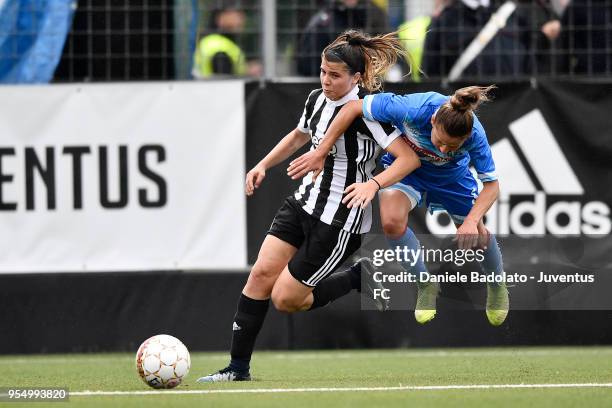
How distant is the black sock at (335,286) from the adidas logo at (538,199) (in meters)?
1.70

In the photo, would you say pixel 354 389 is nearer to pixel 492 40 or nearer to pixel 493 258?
pixel 493 258

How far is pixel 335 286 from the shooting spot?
25.8ft

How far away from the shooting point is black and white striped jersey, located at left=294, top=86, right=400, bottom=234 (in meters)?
7.23

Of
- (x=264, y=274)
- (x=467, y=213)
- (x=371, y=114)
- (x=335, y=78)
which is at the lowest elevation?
(x=264, y=274)

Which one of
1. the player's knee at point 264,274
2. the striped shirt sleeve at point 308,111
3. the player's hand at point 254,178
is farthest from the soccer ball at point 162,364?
the striped shirt sleeve at point 308,111

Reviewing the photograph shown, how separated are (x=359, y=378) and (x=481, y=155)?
147cm

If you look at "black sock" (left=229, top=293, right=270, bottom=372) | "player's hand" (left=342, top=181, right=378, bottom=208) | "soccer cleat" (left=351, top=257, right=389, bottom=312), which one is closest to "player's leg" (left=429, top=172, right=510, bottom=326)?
"soccer cleat" (left=351, top=257, right=389, bottom=312)

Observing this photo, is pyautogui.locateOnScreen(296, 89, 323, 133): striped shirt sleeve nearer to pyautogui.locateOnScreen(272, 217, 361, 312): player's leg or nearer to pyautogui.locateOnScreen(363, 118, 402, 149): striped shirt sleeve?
pyautogui.locateOnScreen(363, 118, 402, 149): striped shirt sleeve

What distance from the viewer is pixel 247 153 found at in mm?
9648

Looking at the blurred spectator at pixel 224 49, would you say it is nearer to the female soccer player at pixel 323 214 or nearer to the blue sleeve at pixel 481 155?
the female soccer player at pixel 323 214

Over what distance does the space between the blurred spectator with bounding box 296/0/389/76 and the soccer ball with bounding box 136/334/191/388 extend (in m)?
3.64

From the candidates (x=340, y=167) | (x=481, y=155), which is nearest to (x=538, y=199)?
(x=481, y=155)

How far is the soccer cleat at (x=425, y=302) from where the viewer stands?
791 cm

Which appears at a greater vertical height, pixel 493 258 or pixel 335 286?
pixel 493 258
